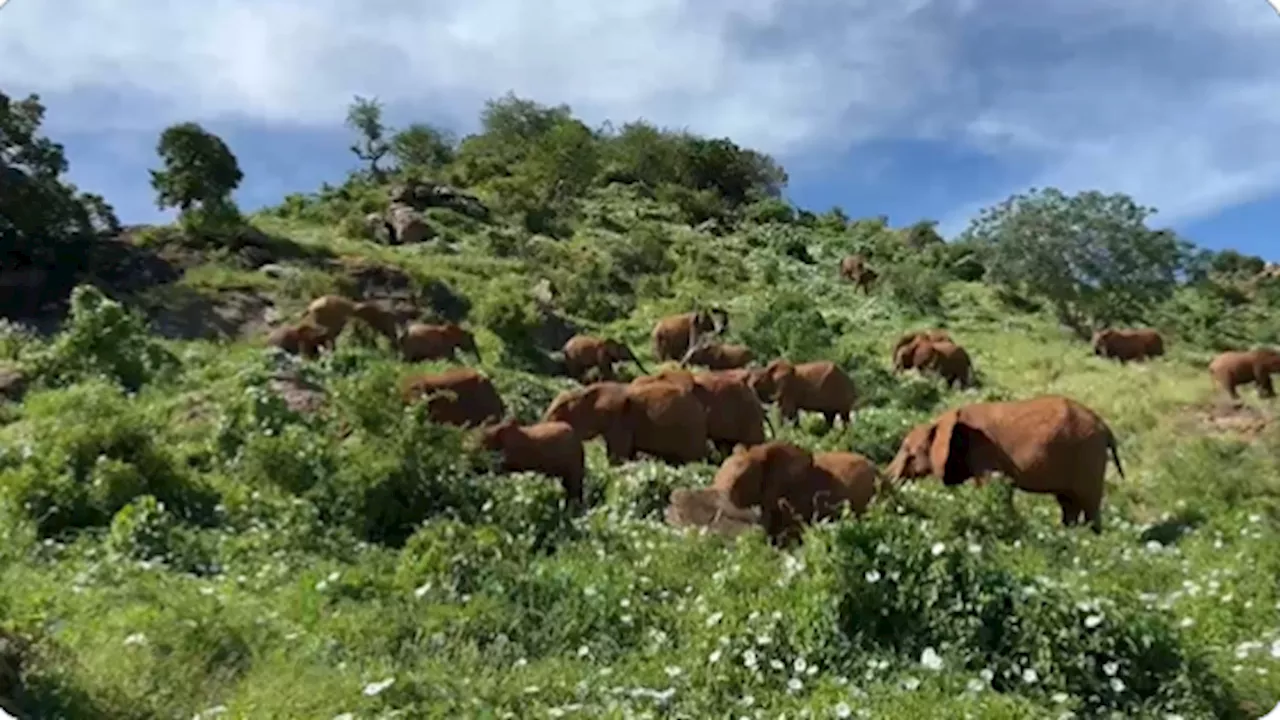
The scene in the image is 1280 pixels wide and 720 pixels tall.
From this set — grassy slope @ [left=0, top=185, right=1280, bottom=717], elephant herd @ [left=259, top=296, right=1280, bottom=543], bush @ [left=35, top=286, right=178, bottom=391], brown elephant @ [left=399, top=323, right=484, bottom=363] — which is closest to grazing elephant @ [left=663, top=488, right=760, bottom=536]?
elephant herd @ [left=259, top=296, right=1280, bottom=543]

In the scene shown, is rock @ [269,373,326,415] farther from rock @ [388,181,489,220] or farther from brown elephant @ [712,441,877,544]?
rock @ [388,181,489,220]

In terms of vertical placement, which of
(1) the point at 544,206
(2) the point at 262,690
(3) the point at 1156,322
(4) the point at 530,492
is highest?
(1) the point at 544,206

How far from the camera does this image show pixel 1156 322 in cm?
4044

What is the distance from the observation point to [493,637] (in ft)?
26.1

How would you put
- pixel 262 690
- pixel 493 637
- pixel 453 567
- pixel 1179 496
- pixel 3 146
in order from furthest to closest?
pixel 3 146 < pixel 1179 496 < pixel 453 567 < pixel 493 637 < pixel 262 690

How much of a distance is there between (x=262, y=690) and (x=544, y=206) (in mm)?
43562

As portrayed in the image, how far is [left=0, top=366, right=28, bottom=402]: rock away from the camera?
16.8 metres

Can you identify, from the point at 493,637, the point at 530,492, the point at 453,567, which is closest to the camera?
the point at 493,637

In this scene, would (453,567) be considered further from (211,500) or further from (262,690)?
(211,500)

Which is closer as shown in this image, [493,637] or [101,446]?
[493,637]

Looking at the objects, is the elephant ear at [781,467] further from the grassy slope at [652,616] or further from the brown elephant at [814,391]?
the brown elephant at [814,391]

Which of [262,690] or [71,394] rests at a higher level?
[71,394]

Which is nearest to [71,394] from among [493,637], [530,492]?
[530,492]

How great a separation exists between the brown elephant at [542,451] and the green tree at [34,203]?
17.9m
